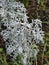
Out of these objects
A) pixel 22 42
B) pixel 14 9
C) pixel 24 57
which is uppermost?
pixel 14 9

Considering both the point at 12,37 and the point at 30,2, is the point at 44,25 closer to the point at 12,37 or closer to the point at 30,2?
the point at 30,2

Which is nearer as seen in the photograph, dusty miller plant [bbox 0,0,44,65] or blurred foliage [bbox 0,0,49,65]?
dusty miller plant [bbox 0,0,44,65]

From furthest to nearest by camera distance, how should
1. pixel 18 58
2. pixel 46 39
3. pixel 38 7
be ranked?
pixel 38 7, pixel 46 39, pixel 18 58

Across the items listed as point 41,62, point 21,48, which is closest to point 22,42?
point 21,48

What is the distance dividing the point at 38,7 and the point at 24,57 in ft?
4.21

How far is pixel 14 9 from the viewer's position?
3062 mm

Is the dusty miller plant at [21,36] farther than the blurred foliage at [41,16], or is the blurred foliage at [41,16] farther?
the blurred foliage at [41,16]

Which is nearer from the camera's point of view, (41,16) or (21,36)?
(21,36)

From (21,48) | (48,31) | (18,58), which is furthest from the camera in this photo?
(48,31)

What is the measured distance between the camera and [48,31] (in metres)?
3.60

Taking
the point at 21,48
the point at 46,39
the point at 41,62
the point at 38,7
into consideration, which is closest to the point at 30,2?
the point at 38,7

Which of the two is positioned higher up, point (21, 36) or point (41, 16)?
point (21, 36)

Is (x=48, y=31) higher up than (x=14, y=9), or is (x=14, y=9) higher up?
(x=14, y=9)

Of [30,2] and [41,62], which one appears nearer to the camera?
[41,62]
